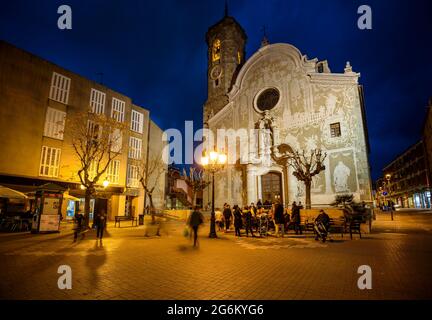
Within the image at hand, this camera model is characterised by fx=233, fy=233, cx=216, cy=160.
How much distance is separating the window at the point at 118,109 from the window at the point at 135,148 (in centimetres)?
265

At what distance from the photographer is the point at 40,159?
19.4m

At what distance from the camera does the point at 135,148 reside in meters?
27.8

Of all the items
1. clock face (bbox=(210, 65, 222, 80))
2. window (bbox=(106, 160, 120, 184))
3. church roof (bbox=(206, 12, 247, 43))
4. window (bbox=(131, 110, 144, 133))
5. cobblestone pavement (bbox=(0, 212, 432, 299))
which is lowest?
cobblestone pavement (bbox=(0, 212, 432, 299))

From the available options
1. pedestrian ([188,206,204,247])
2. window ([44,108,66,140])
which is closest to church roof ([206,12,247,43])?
window ([44,108,66,140])

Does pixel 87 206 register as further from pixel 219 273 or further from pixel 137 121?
pixel 137 121

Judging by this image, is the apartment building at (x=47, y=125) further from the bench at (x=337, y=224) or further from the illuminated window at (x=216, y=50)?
the illuminated window at (x=216, y=50)

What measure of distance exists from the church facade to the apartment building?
11.2 m

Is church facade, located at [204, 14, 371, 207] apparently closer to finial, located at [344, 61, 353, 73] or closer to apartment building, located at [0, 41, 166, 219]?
finial, located at [344, 61, 353, 73]

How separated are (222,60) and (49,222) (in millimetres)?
32687

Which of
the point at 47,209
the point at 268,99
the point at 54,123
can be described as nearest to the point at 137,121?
the point at 54,123

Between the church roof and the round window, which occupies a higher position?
the church roof

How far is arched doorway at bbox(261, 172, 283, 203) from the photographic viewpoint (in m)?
24.3
